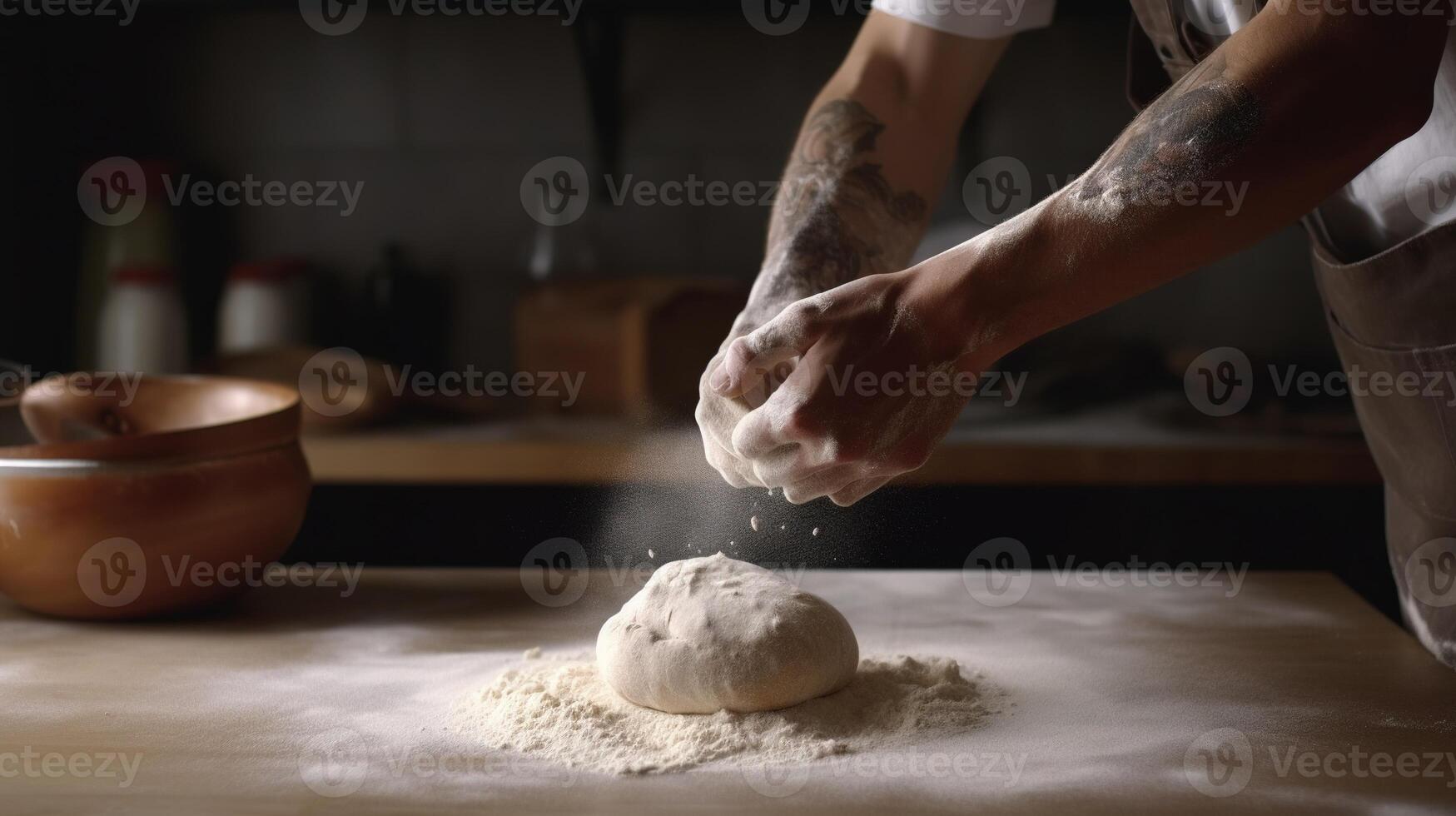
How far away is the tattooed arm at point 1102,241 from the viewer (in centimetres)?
82

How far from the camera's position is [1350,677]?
1.07m

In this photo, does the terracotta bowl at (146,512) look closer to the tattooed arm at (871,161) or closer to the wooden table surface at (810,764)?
the wooden table surface at (810,764)

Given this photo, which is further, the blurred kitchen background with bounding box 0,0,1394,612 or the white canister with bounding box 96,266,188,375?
the white canister with bounding box 96,266,188,375

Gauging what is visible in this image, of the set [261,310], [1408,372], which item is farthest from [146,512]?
[261,310]

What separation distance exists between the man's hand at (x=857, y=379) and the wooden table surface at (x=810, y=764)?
0.23 metres

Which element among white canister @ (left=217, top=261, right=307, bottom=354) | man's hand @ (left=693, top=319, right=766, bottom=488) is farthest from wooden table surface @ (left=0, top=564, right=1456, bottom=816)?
white canister @ (left=217, top=261, right=307, bottom=354)

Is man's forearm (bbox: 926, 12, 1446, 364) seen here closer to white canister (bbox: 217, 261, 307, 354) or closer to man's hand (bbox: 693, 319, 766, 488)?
man's hand (bbox: 693, 319, 766, 488)

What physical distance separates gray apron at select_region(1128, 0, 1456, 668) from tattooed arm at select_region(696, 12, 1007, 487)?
0.23m

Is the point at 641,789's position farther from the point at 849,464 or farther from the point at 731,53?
the point at 731,53

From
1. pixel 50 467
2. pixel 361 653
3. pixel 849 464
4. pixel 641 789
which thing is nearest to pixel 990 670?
pixel 849 464

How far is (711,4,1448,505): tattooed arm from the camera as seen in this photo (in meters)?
0.82

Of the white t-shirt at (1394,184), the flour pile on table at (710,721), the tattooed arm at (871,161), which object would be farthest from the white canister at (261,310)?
the white t-shirt at (1394,184)

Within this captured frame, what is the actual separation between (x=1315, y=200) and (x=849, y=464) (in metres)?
0.38

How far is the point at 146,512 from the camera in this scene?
46.0 inches
